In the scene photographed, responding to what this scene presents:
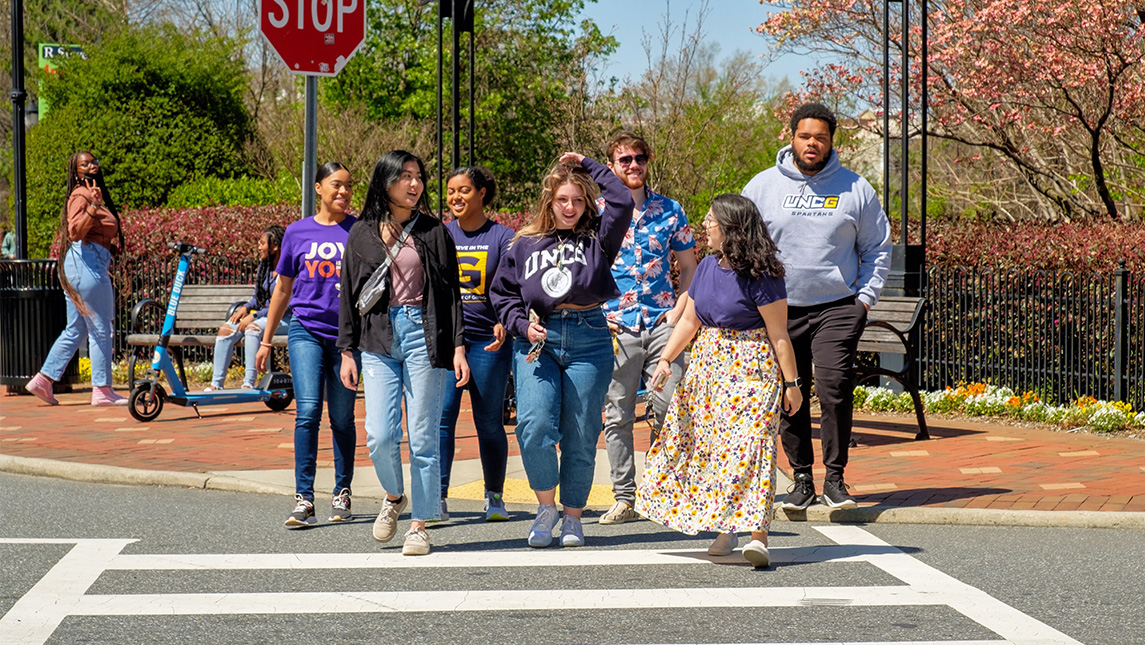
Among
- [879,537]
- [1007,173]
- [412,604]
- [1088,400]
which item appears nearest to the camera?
[412,604]

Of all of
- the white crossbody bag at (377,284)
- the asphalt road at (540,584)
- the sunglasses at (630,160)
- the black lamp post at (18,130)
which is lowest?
the asphalt road at (540,584)

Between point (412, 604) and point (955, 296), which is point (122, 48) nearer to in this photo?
point (955, 296)

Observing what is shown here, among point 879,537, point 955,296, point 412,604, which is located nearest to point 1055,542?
point 879,537

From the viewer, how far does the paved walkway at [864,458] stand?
285 inches

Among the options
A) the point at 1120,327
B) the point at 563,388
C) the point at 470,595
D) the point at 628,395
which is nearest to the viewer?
the point at 470,595

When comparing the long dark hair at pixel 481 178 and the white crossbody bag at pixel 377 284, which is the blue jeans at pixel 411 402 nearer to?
the white crossbody bag at pixel 377 284

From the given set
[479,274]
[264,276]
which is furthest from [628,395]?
[264,276]

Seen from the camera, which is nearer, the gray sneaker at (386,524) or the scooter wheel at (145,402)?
the gray sneaker at (386,524)

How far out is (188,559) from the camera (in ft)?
19.6

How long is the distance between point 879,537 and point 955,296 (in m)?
5.32

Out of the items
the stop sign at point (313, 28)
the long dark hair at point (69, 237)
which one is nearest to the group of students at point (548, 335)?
the stop sign at point (313, 28)

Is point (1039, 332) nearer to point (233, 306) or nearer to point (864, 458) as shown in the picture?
point (864, 458)

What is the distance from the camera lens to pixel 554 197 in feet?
19.9

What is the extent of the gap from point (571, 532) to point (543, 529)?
14 centimetres
